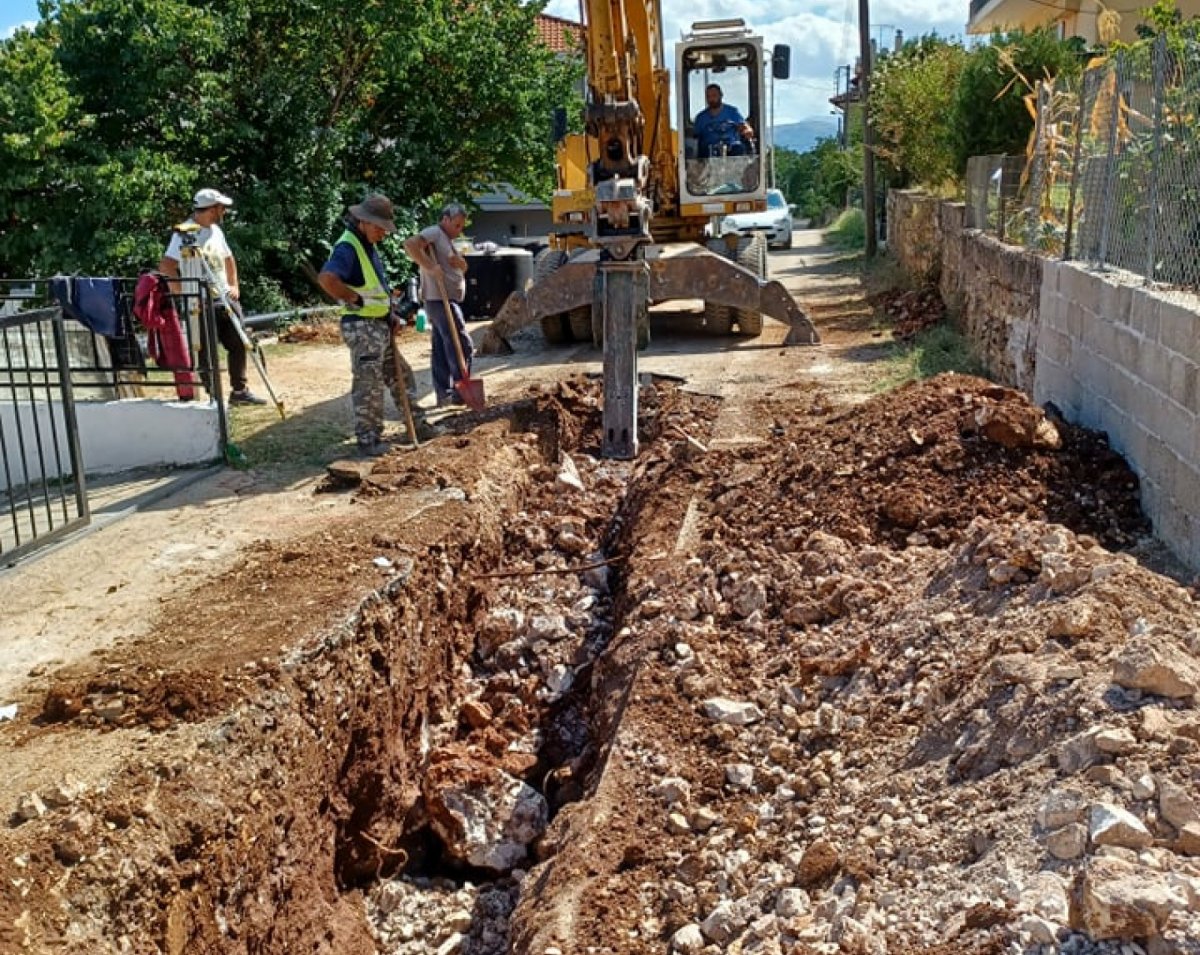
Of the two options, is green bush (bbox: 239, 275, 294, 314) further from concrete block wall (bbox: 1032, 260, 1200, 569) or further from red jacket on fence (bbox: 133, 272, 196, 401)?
concrete block wall (bbox: 1032, 260, 1200, 569)

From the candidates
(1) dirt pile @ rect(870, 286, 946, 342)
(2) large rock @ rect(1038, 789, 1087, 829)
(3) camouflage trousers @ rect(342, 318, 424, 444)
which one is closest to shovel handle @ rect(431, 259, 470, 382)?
(3) camouflage trousers @ rect(342, 318, 424, 444)

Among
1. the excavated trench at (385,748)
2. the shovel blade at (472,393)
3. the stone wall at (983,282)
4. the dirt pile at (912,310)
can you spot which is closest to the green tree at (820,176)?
the stone wall at (983,282)

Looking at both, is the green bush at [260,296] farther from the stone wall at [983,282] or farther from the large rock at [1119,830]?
the large rock at [1119,830]

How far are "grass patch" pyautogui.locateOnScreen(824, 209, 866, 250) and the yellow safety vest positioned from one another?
19.8 meters

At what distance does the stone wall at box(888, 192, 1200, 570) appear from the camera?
532 cm

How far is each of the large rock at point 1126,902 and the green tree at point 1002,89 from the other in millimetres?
12232

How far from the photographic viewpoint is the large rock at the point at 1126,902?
2.61 m

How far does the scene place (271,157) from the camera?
53.9ft

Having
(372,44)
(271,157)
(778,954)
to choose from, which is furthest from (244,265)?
(778,954)

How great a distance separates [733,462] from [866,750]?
389cm

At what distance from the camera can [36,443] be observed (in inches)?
307

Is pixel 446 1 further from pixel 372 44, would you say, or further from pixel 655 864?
pixel 655 864

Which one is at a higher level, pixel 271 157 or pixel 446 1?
pixel 446 1

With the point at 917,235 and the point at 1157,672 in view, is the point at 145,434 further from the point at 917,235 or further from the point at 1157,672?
the point at 917,235
